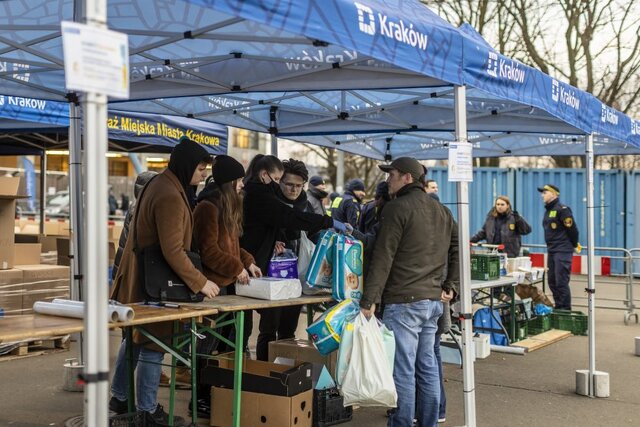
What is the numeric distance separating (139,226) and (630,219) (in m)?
15.4

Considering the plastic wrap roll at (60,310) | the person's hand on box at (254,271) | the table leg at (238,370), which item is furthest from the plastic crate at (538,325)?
the plastic wrap roll at (60,310)

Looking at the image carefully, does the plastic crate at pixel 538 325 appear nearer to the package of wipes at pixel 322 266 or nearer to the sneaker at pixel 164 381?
the sneaker at pixel 164 381

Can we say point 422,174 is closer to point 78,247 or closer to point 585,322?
point 78,247

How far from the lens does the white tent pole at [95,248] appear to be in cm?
289

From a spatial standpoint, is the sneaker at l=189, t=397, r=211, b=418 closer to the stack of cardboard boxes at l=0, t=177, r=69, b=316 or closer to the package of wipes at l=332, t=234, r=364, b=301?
the package of wipes at l=332, t=234, r=364, b=301

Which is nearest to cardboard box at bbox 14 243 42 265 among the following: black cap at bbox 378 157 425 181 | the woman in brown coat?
the woman in brown coat

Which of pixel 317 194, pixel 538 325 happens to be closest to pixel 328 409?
pixel 317 194

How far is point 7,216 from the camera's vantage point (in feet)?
27.0

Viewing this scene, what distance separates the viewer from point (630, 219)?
18203 mm

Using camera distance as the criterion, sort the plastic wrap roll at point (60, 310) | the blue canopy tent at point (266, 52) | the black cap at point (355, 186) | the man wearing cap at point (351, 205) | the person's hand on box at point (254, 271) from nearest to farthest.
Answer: the blue canopy tent at point (266, 52) → the plastic wrap roll at point (60, 310) → the person's hand on box at point (254, 271) → the man wearing cap at point (351, 205) → the black cap at point (355, 186)

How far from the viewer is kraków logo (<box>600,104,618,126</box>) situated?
7785 millimetres

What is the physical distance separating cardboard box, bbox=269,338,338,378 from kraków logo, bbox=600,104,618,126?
366 cm

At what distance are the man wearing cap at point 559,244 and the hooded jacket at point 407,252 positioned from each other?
6671mm

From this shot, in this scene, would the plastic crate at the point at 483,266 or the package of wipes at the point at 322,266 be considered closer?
the package of wipes at the point at 322,266
